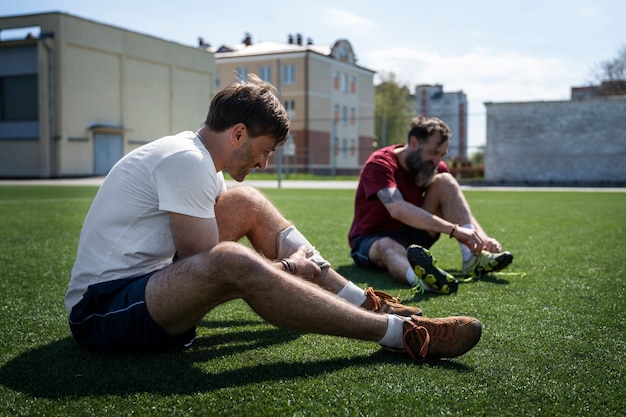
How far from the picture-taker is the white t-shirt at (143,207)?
8.11ft

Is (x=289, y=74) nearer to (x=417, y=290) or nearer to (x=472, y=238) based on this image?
(x=472, y=238)

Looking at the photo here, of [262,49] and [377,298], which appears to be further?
[262,49]

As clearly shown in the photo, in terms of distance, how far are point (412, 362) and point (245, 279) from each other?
2.74 feet

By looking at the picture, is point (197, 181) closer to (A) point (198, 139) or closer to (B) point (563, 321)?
(A) point (198, 139)

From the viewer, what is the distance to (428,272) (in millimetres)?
4035

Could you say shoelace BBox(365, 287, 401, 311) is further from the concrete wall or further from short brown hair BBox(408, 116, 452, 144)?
the concrete wall

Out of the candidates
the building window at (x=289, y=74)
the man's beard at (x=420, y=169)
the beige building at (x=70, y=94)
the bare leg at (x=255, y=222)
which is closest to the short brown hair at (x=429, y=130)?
the man's beard at (x=420, y=169)

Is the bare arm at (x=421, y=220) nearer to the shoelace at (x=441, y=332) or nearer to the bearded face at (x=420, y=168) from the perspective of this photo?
the bearded face at (x=420, y=168)

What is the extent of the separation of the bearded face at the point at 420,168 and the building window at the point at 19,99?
30.4 m

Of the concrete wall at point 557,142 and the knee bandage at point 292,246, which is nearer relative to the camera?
the knee bandage at point 292,246

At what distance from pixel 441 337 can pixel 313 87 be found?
1757 inches

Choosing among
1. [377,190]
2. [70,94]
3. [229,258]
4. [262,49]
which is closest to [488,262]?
[377,190]

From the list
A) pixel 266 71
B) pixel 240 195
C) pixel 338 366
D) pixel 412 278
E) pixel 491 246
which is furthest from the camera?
pixel 266 71

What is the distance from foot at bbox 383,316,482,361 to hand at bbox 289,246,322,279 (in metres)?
0.54
